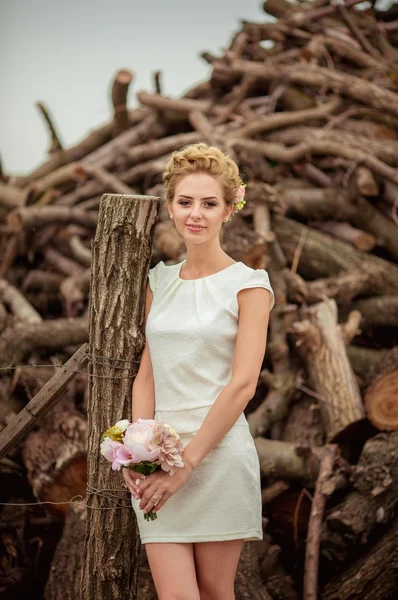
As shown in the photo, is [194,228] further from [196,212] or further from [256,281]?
[256,281]

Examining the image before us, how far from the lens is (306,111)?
24.2 feet

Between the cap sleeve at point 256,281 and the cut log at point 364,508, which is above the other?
the cap sleeve at point 256,281

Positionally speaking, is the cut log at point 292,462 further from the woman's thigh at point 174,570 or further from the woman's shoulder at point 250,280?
the woman's shoulder at point 250,280

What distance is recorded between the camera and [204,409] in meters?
2.44

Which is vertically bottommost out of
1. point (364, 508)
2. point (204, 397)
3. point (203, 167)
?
point (364, 508)

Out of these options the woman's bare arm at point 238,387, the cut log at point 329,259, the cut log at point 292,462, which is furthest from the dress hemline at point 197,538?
the cut log at point 329,259

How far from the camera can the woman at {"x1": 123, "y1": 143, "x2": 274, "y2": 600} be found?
2.36 m

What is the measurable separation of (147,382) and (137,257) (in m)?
0.53

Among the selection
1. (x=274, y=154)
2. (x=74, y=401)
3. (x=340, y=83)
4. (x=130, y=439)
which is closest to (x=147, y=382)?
(x=130, y=439)

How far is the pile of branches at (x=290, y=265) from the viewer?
12.7 ft

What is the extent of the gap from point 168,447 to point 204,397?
0.27 metres

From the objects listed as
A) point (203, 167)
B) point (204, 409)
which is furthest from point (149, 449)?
point (203, 167)

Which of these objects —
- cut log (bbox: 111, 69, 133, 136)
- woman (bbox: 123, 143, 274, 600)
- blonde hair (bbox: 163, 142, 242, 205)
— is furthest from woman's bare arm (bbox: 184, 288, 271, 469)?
cut log (bbox: 111, 69, 133, 136)

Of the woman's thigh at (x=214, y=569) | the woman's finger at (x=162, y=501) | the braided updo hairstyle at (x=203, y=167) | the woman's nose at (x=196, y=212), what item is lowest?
the woman's thigh at (x=214, y=569)
